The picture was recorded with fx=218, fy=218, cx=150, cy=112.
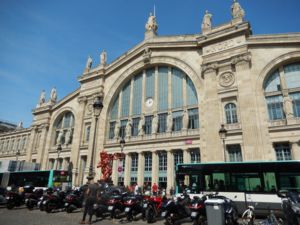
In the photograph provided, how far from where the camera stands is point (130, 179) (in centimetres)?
2709

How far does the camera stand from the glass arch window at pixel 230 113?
21609mm

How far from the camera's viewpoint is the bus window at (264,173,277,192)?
12.0m

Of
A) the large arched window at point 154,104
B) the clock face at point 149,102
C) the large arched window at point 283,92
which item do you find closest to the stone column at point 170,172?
the large arched window at point 154,104

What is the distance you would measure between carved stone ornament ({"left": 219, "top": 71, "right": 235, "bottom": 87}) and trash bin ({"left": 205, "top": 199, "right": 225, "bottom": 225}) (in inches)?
659

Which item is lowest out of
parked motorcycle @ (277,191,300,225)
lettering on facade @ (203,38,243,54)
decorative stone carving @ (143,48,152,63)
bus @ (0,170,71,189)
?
parked motorcycle @ (277,191,300,225)

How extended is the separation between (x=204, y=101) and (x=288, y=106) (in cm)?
772

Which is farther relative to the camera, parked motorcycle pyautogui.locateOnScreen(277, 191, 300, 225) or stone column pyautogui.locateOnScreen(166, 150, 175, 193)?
stone column pyautogui.locateOnScreen(166, 150, 175, 193)

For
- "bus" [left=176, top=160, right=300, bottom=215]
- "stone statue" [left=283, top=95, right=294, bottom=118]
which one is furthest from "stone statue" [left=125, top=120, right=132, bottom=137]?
"stone statue" [left=283, top=95, right=294, bottom=118]

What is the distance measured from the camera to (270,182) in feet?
39.8

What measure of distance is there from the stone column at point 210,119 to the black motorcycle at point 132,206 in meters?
11.2

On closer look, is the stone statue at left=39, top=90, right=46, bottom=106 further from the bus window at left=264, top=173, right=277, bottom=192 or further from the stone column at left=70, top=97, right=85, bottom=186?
the bus window at left=264, top=173, right=277, bottom=192

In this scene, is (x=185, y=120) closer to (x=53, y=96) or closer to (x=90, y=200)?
(x=90, y=200)

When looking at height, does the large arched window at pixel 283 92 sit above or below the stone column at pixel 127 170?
above

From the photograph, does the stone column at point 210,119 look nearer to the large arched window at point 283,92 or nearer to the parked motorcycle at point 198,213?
the large arched window at point 283,92
